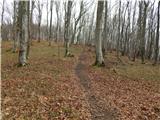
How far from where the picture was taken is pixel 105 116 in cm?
882

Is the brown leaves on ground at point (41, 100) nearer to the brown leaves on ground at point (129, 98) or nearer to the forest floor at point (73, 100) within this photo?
the forest floor at point (73, 100)

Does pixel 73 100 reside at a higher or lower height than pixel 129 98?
higher

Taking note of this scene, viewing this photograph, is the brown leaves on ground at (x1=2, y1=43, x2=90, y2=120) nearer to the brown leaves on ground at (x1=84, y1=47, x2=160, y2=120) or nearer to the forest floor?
the forest floor

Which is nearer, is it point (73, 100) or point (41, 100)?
point (41, 100)

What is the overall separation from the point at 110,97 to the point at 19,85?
416cm

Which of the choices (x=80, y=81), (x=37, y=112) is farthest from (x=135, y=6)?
(x=37, y=112)

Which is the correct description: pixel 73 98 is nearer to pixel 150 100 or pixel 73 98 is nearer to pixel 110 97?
pixel 110 97

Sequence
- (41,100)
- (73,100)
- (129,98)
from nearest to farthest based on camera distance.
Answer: (41,100), (73,100), (129,98)

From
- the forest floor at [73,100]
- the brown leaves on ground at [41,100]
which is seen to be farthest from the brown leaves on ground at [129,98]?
the brown leaves on ground at [41,100]

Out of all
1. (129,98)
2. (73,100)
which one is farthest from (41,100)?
(129,98)

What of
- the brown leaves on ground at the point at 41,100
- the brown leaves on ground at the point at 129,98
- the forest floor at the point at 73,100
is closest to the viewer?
the brown leaves on ground at the point at 41,100

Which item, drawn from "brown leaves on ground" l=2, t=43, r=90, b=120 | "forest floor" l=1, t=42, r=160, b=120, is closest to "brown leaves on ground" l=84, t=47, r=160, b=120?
"forest floor" l=1, t=42, r=160, b=120

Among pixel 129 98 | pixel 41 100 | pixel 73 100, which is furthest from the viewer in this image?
pixel 129 98

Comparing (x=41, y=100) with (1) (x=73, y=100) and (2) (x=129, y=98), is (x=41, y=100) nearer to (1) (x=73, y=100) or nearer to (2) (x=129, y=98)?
(1) (x=73, y=100)
